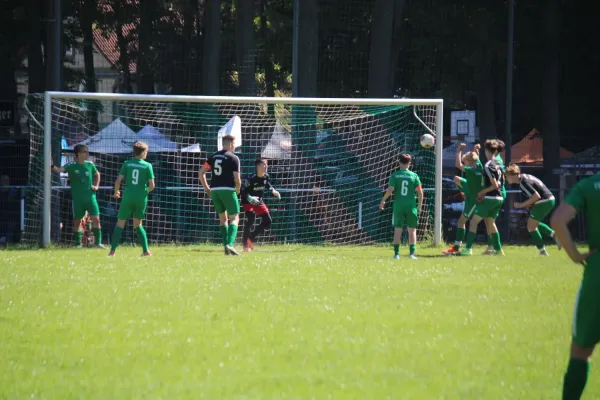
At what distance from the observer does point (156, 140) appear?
2350cm

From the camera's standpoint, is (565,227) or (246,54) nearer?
(565,227)

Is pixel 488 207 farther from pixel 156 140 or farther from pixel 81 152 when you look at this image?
pixel 156 140

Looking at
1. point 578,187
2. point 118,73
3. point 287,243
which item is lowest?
point 287,243

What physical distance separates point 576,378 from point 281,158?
17805mm

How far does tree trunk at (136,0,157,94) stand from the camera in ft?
87.1

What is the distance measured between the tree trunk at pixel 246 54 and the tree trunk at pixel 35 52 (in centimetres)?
541

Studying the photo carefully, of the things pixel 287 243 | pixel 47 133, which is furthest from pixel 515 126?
pixel 47 133

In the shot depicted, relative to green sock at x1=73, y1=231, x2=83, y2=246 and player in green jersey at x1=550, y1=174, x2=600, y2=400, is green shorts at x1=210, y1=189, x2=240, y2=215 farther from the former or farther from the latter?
player in green jersey at x1=550, y1=174, x2=600, y2=400

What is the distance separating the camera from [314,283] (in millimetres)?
12938

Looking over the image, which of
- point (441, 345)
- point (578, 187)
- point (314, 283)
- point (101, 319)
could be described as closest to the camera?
point (578, 187)

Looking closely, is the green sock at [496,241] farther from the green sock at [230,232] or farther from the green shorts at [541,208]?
the green sock at [230,232]

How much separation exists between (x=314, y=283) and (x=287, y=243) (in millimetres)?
Answer: 9887

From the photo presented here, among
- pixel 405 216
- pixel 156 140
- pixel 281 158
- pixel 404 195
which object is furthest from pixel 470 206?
pixel 156 140

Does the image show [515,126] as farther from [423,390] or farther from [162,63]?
[423,390]
